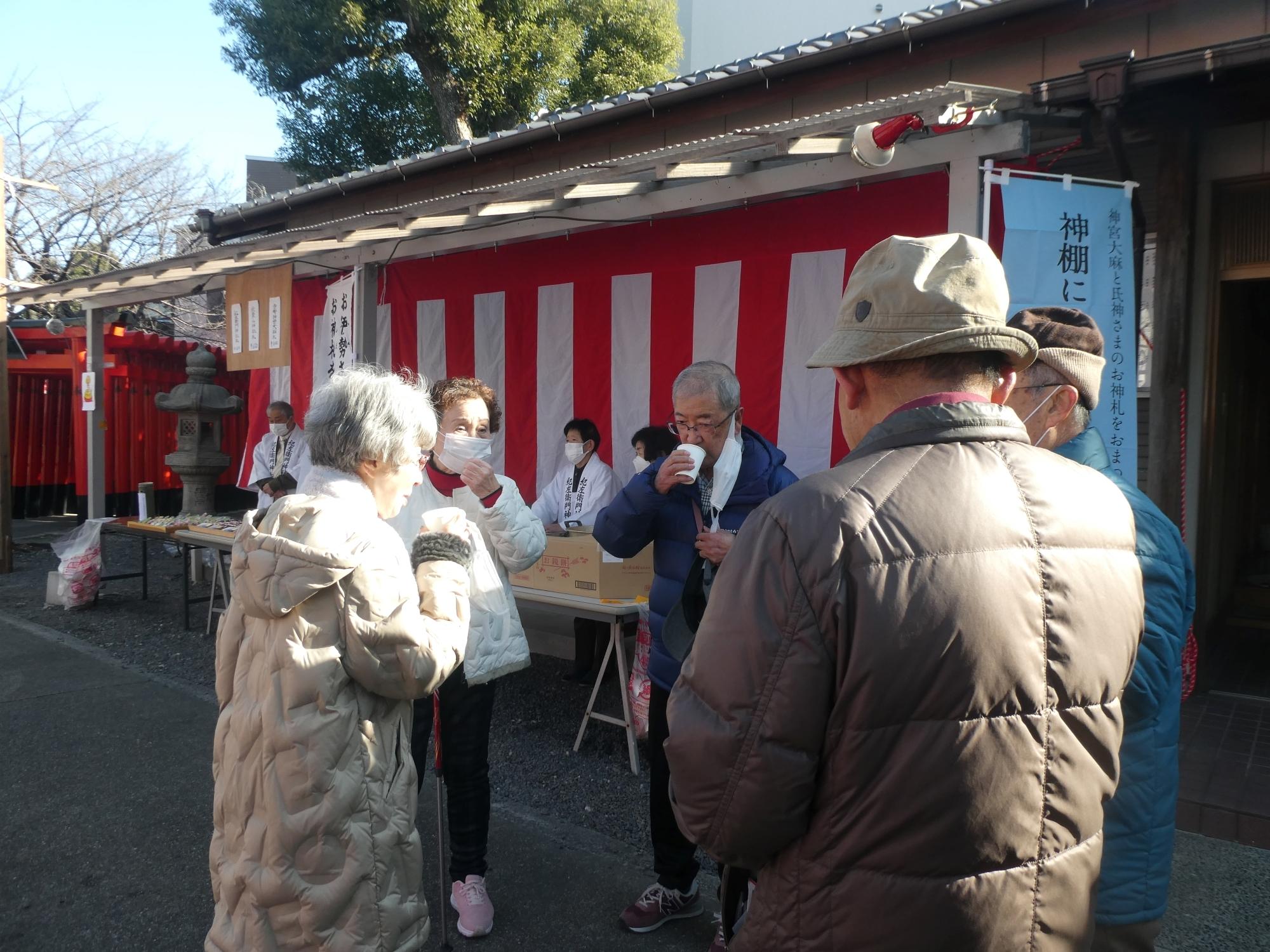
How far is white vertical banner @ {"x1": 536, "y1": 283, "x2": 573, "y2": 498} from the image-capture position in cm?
661

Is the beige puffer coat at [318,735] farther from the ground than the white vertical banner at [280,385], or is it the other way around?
the white vertical banner at [280,385]

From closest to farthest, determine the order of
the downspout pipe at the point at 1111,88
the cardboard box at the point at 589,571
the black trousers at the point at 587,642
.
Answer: the downspout pipe at the point at 1111,88 < the cardboard box at the point at 589,571 < the black trousers at the point at 587,642

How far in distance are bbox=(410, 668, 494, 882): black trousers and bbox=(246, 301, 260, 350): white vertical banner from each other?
4.60 m

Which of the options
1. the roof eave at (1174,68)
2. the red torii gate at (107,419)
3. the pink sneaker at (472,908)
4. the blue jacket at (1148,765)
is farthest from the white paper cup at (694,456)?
the red torii gate at (107,419)

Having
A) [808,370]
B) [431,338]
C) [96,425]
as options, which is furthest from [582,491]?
[96,425]

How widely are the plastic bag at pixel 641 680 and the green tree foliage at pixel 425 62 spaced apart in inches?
417

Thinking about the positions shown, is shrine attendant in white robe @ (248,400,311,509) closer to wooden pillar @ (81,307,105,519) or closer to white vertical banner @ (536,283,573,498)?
wooden pillar @ (81,307,105,519)

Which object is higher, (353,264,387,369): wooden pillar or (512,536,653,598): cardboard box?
(353,264,387,369): wooden pillar

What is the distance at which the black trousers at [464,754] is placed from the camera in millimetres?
3025

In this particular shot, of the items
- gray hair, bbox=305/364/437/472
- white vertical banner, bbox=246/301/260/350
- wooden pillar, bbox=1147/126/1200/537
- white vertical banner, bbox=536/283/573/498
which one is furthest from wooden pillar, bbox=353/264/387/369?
wooden pillar, bbox=1147/126/1200/537

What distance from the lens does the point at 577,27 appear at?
42.8 feet

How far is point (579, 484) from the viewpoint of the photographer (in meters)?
6.46

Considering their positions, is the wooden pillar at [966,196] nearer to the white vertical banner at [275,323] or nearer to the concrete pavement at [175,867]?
the concrete pavement at [175,867]

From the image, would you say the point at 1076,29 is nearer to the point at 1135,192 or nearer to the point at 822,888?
the point at 1135,192
